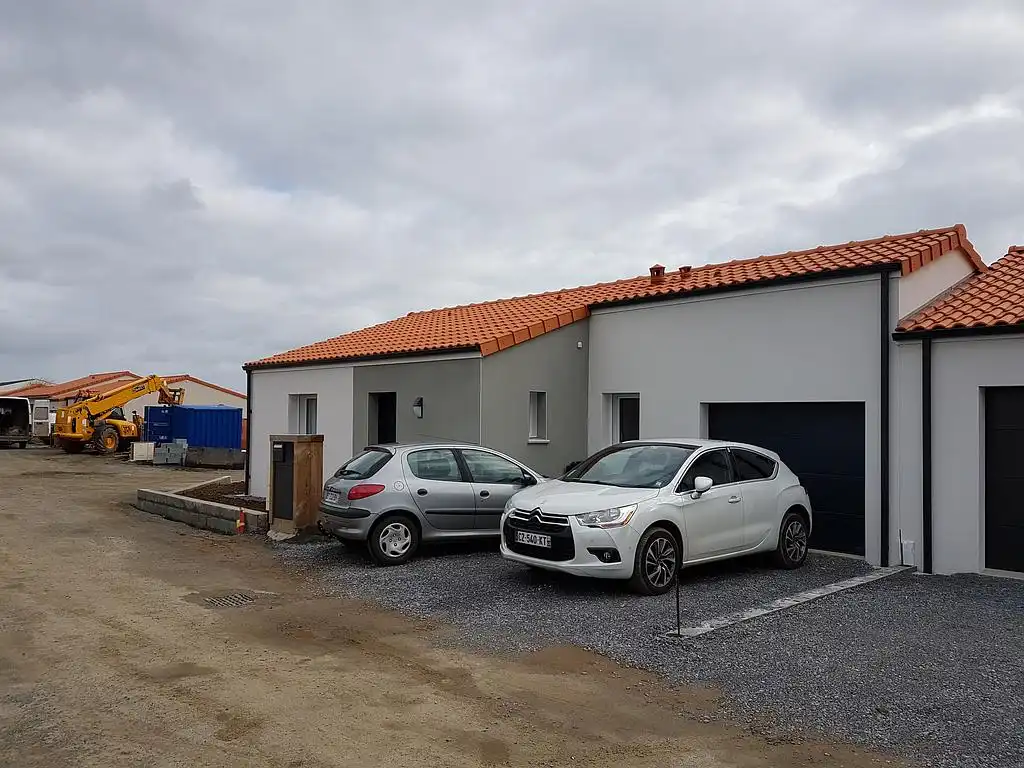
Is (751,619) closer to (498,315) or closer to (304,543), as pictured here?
(304,543)

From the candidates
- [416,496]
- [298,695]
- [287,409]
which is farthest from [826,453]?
[287,409]

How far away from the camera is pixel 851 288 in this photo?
10453 mm

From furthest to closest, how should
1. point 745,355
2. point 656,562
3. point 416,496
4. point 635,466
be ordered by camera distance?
1. point 745,355
2. point 416,496
3. point 635,466
4. point 656,562

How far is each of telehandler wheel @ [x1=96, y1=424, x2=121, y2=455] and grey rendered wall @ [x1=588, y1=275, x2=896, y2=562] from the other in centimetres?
2853

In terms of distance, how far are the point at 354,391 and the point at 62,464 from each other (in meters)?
21.0

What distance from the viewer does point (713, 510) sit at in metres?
8.92

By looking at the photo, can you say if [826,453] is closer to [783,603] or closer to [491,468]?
[783,603]

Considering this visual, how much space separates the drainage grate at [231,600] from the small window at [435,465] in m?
2.51

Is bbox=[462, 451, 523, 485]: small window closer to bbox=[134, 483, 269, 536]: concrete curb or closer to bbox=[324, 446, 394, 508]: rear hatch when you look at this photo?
bbox=[324, 446, 394, 508]: rear hatch

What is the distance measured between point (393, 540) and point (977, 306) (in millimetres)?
7474

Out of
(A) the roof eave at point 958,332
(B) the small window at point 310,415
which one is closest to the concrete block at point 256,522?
(B) the small window at point 310,415

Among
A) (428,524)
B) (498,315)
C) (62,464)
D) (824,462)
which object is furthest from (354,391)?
(62,464)

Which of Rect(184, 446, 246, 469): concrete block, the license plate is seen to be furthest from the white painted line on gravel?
Rect(184, 446, 246, 469): concrete block

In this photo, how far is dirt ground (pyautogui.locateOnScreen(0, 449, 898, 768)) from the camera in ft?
15.3
